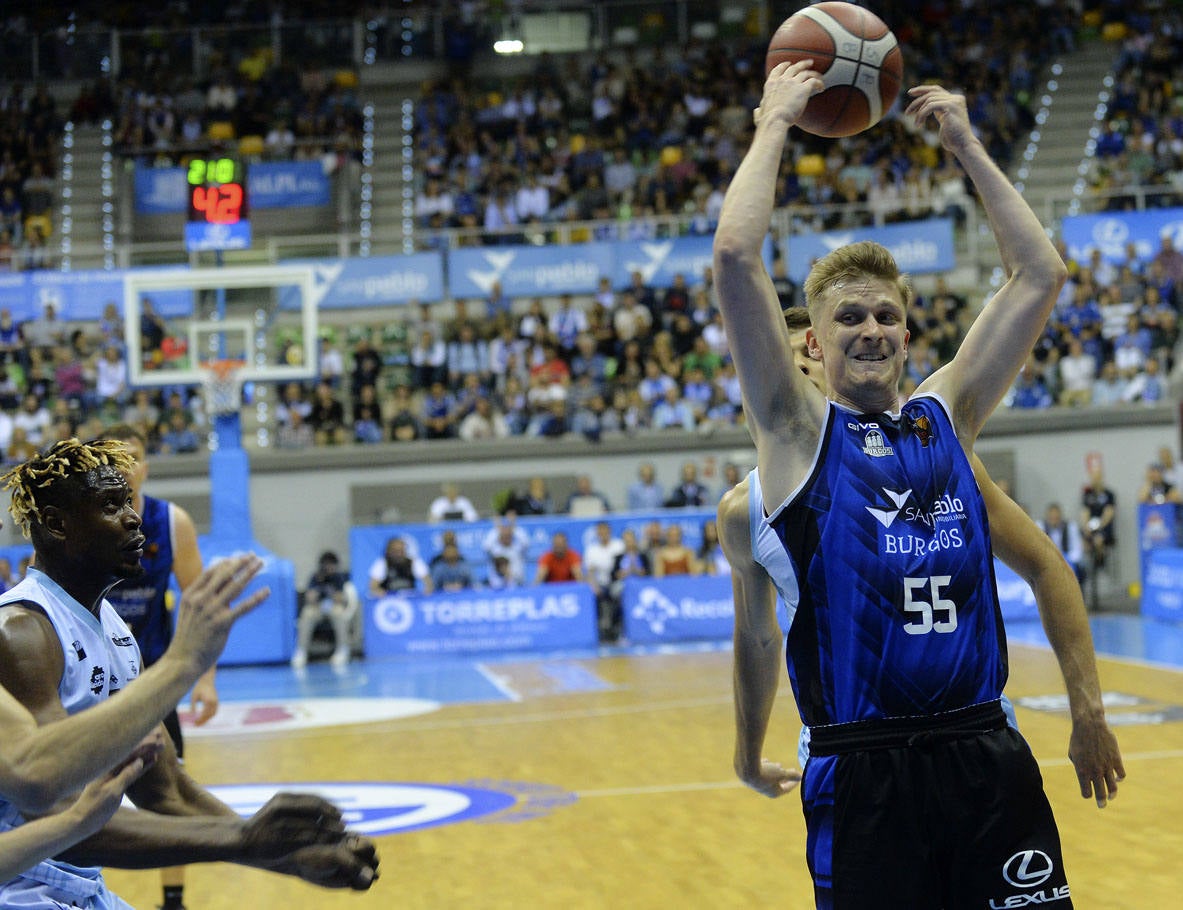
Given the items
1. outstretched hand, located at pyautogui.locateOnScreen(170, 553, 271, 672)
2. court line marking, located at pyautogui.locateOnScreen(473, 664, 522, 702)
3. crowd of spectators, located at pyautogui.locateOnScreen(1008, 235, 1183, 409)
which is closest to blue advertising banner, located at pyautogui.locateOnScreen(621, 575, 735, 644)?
court line marking, located at pyautogui.locateOnScreen(473, 664, 522, 702)

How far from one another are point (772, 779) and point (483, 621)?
43.4 feet

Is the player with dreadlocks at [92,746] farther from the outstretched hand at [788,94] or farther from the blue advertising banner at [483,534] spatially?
the blue advertising banner at [483,534]

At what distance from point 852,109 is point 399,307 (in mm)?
18095

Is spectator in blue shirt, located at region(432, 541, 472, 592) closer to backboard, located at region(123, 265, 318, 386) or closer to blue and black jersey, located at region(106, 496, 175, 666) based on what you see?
backboard, located at region(123, 265, 318, 386)

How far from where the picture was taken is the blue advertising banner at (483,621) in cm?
1658

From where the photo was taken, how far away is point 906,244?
68.3 ft

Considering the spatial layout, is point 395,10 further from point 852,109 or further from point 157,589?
point 852,109

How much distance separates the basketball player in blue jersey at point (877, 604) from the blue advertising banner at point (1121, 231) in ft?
64.2

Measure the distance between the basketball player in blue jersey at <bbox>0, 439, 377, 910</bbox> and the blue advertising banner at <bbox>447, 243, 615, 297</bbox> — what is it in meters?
18.3

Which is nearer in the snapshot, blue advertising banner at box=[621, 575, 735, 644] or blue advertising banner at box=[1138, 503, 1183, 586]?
blue advertising banner at box=[621, 575, 735, 644]

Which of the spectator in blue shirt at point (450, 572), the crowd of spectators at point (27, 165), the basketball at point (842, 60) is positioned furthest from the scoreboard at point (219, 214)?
the basketball at point (842, 60)

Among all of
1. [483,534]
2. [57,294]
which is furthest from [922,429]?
[57,294]

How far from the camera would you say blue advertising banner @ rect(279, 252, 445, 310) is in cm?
2080

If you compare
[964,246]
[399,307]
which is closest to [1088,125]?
[964,246]
